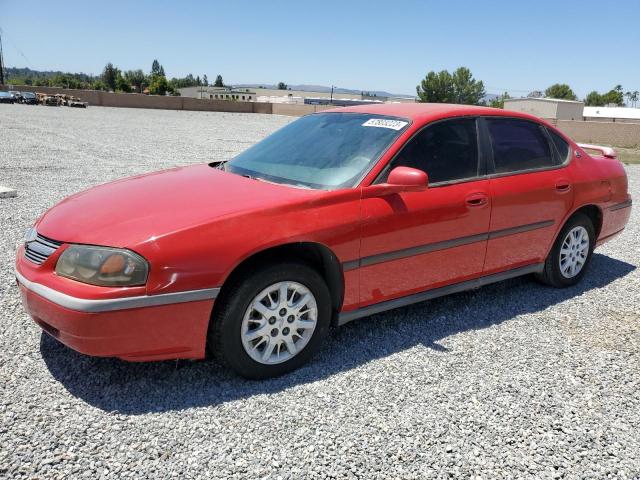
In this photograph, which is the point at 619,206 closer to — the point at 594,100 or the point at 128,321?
the point at 128,321

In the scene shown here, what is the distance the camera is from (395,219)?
137 inches

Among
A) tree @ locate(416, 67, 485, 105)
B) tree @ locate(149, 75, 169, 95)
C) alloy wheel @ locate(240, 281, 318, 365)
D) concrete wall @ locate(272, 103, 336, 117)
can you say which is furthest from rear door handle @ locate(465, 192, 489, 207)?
tree @ locate(416, 67, 485, 105)

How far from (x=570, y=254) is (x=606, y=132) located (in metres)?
27.8

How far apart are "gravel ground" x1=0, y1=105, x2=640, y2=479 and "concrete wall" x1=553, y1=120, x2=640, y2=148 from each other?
27425 millimetres

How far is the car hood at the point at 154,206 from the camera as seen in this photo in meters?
2.85

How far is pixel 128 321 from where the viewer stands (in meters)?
2.69

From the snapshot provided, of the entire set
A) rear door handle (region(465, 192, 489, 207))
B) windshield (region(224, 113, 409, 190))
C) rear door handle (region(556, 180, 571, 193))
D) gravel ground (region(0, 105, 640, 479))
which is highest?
windshield (region(224, 113, 409, 190))

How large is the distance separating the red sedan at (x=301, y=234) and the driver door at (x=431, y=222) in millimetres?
11

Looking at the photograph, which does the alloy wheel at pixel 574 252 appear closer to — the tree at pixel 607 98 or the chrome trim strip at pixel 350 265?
the chrome trim strip at pixel 350 265

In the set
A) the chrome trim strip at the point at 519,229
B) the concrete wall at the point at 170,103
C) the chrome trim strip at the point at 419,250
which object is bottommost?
the chrome trim strip at the point at 419,250

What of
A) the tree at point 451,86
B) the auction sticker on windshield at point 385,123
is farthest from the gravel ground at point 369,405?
the tree at point 451,86

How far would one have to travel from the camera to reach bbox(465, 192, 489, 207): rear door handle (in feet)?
12.7

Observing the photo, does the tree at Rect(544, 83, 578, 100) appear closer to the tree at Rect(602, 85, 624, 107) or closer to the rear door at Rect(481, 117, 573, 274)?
the tree at Rect(602, 85, 624, 107)

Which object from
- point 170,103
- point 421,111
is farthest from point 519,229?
point 170,103
